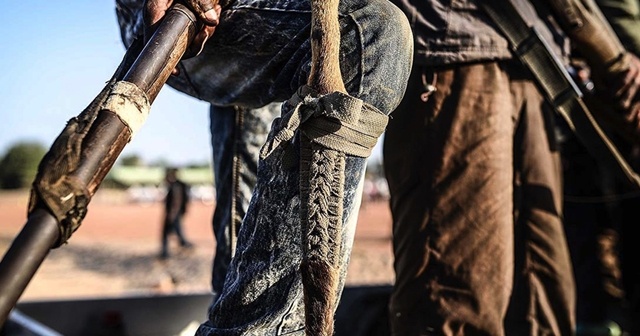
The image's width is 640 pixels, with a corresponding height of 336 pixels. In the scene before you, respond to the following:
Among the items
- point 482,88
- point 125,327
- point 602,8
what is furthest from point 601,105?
point 125,327

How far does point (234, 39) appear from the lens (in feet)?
4.85

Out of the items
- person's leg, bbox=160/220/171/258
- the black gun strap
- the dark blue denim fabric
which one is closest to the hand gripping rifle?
the dark blue denim fabric

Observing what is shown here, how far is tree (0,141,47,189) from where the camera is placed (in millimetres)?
66781

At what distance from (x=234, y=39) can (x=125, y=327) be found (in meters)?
2.38

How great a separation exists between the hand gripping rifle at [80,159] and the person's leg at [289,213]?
0.79ft

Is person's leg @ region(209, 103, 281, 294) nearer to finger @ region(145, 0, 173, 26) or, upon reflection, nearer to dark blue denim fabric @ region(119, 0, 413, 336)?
dark blue denim fabric @ region(119, 0, 413, 336)

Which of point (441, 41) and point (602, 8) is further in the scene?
point (602, 8)

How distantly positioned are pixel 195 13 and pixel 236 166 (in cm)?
77

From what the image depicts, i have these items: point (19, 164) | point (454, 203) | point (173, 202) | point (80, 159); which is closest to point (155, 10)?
point (80, 159)

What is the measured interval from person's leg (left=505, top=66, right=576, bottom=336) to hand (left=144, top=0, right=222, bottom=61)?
114 centimetres

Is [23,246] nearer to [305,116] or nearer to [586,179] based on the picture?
[305,116]

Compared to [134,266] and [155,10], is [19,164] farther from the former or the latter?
[155,10]

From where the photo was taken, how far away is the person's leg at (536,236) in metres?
2.18

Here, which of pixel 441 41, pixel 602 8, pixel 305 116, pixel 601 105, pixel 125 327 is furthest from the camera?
pixel 125 327
